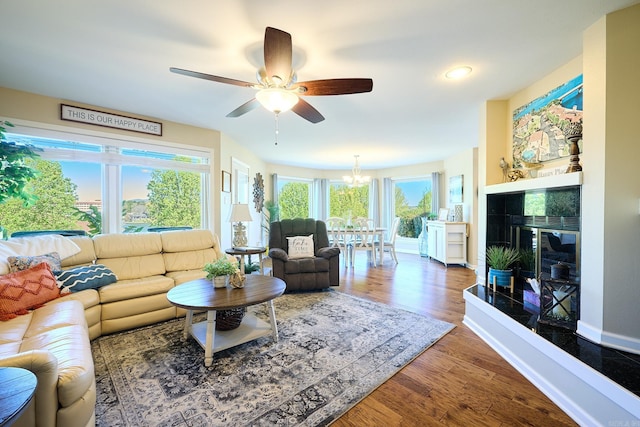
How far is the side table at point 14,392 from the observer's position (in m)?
0.69

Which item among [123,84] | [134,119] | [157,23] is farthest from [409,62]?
[134,119]

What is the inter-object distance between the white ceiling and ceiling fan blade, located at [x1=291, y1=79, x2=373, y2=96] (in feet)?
1.02

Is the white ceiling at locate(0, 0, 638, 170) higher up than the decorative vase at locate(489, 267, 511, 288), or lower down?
higher up

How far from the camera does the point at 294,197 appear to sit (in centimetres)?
744

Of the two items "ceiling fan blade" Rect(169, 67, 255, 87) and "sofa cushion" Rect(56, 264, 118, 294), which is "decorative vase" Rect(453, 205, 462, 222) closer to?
"ceiling fan blade" Rect(169, 67, 255, 87)

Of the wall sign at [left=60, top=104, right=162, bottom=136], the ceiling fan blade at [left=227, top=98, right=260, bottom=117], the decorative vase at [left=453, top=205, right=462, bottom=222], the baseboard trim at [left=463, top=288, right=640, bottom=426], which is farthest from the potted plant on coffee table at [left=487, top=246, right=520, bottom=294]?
the wall sign at [left=60, top=104, right=162, bottom=136]

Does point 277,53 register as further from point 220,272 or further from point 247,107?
point 220,272

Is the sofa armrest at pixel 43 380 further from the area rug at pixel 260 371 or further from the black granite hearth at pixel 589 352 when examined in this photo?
the black granite hearth at pixel 589 352

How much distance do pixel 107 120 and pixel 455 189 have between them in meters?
6.19

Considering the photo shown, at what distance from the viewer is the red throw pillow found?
1.82 meters

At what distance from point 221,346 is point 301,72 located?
7.95 ft

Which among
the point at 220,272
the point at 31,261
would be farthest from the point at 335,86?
the point at 31,261

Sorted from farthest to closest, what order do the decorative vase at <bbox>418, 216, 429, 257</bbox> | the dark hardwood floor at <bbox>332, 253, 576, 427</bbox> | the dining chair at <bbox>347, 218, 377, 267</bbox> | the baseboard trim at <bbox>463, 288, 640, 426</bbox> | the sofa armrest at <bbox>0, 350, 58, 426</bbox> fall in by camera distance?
the decorative vase at <bbox>418, 216, 429, 257</bbox> → the dining chair at <bbox>347, 218, 377, 267</bbox> → the dark hardwood floor at <bbox>332, 253, 576, 427</bbox> → the baseboard trim at <bbox>463, 288, 640, 426</bbox> → the sofa armrest at <bbox>0, 350, 58, 426</bbox>

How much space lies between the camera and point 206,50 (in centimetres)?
201
